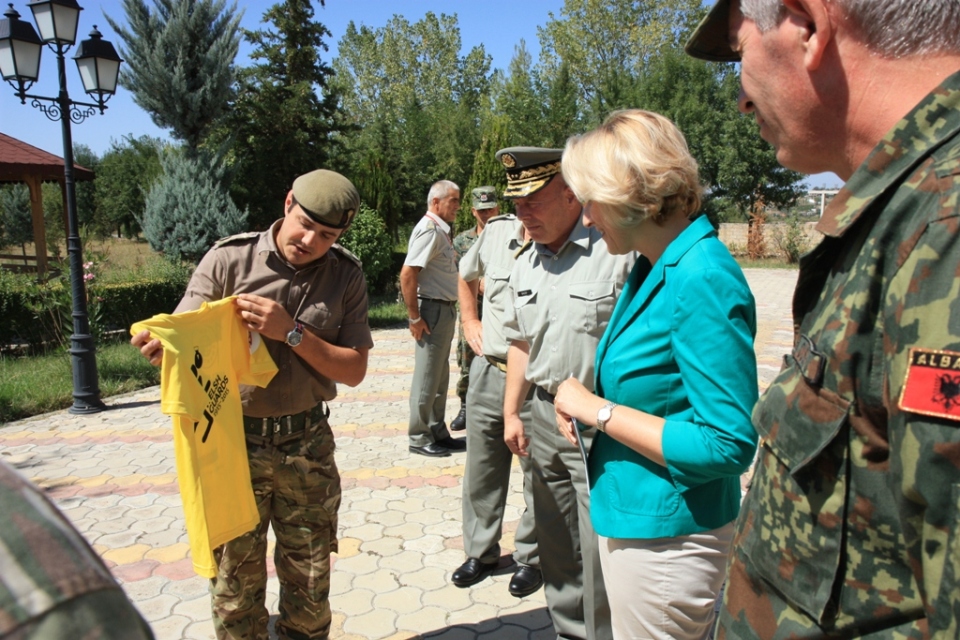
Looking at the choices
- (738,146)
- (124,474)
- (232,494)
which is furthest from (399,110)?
(232,494)

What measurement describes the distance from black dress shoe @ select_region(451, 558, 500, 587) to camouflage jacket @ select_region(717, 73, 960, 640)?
2761 mm

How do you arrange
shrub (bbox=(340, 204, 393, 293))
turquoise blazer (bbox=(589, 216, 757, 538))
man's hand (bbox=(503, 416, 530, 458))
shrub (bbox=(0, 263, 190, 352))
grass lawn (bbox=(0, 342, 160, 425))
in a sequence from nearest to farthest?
1. turquoise blazer (bbox=(589, 216, 757, 538))
2. man's hand (bbox=(503, 416, 530, 458))
3. grass lawn (bbox=(0, 342, 160, 425))
4. shrub (bbox=(0, 263, 190, 352))
5. shrub (bbox=(340, 204, 393, 293))

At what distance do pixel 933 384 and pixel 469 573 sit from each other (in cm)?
326

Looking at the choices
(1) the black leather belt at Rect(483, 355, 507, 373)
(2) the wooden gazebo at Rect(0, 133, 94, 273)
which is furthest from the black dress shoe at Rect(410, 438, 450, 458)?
(2) the wooden gazebo at Rect(0, 133, 94, 273)

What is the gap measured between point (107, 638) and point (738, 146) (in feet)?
112

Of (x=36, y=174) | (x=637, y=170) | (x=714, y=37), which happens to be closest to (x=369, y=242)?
(x=36, y=174)

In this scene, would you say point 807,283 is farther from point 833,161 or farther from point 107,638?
point 107,638

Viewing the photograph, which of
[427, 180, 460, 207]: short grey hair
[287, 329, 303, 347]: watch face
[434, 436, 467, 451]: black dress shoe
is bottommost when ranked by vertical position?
[434, 436, 467, 451]: black dress shoe

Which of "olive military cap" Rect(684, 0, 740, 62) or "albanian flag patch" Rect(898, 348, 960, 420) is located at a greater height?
"olive military cap" Rect(684, 0, 740, 62)

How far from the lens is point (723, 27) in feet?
4.01

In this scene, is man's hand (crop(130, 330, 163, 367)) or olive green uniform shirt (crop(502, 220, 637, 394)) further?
olive green uniform shirt (crop(502, 220, 637, 394))

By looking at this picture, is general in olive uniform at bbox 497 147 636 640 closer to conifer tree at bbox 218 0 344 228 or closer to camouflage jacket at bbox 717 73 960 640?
camouflage jacket at bbox 717 73 960 640

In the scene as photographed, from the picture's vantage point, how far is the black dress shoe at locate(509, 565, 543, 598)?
3521 mm

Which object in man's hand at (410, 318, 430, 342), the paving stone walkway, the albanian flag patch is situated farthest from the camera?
man's hand at (410, 318, 430, 342)
